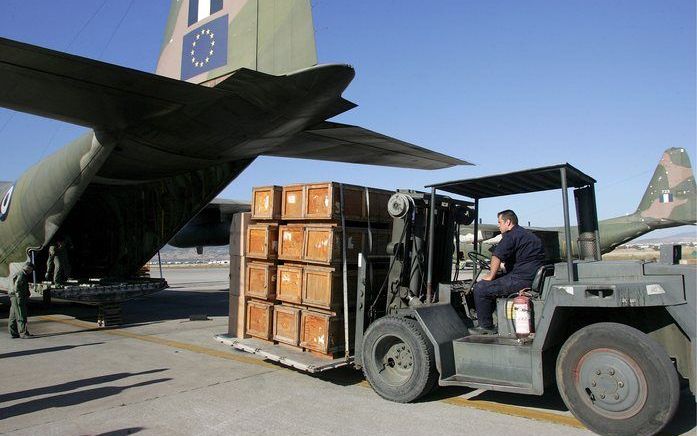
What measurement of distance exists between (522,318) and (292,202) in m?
3.67

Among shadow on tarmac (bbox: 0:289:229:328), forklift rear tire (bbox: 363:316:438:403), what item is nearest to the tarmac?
forklift rear tire (bbox: 363:316:438:403)

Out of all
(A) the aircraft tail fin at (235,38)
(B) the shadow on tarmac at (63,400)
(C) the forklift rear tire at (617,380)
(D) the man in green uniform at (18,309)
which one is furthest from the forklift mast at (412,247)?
(D) the man in green uniform at (18,309)

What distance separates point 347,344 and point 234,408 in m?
A: 1.73

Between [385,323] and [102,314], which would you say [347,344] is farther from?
[102,314]

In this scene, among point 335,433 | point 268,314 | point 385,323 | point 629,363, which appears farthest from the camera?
point 268,314

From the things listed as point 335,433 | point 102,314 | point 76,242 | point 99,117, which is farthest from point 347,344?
point 76,242

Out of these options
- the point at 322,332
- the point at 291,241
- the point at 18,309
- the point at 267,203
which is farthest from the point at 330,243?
the point at 18,309

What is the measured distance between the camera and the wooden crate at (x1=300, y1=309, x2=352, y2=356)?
648 cm

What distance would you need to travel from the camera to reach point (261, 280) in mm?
7516

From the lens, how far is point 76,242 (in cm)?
1513

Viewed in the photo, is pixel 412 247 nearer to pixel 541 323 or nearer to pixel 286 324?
pixel 541 323

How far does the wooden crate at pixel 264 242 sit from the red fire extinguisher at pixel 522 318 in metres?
3.72

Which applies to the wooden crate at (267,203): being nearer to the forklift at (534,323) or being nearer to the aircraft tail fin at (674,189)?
the forklift at (534,323)

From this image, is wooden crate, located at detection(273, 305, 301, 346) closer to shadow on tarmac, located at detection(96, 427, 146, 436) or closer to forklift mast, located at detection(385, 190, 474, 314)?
forklift mast, located at detection(385, 190, 474, 314)
